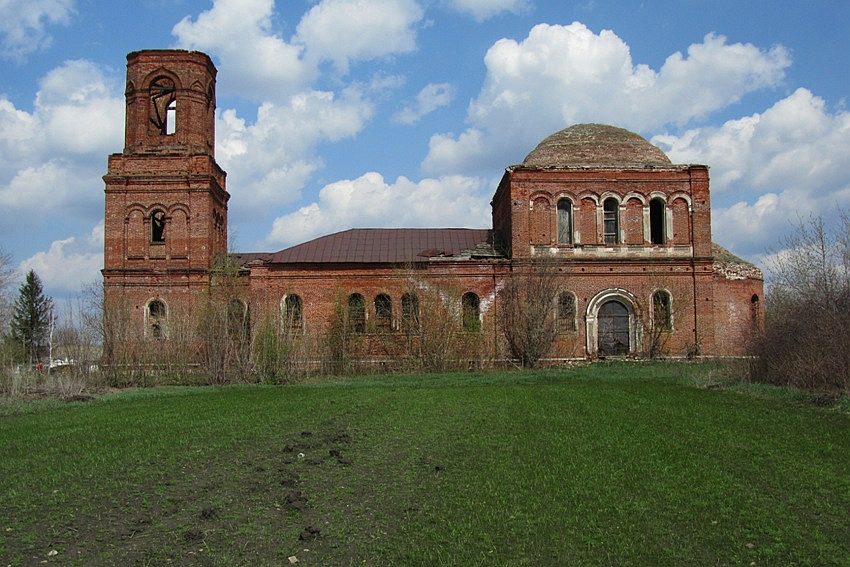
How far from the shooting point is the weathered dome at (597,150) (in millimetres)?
33000

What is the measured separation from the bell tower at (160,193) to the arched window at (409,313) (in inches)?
337

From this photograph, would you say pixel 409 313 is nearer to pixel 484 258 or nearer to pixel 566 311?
pixel 484 258

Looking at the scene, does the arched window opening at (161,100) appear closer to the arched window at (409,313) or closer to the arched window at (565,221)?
the arched window at (409,313)

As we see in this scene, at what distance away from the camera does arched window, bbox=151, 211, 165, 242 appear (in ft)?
105

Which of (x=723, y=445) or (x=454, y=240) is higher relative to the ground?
(x=454, y=240)

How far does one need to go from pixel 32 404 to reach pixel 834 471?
59.0 feet

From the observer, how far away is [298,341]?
27.7 m

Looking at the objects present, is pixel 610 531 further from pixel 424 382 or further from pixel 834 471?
pixel 424 382

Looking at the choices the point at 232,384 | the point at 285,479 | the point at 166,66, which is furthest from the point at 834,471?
the point at 166,66

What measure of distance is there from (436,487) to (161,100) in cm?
2919

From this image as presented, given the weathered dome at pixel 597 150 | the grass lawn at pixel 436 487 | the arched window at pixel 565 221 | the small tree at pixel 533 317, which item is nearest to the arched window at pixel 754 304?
the weathered dome at pixel 597 150

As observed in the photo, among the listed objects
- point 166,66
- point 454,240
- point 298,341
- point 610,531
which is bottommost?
point 610,531

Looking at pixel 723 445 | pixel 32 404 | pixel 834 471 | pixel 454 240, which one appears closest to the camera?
pixel 834 471

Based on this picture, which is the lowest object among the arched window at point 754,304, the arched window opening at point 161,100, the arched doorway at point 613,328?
the arched doorway at point 613,328
